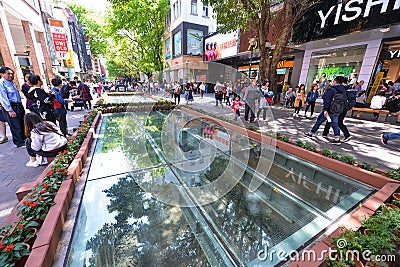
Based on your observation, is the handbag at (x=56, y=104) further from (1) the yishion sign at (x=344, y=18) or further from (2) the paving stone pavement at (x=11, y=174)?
(1) the yishion sign at (x=344, y=18)

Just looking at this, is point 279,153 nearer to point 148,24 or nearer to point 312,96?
point 312,96

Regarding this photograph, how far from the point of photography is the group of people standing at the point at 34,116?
318cm

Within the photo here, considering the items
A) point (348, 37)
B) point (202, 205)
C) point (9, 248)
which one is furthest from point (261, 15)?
point (9, 248)

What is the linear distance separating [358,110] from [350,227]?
936cm

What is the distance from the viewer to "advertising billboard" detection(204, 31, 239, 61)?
53.0 ft

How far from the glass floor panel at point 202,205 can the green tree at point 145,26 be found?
57.4 feet

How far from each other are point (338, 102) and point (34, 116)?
689 cm

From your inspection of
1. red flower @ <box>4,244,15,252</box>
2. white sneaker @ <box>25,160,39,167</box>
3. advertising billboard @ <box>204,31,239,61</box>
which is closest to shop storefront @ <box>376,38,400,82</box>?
advertising billboard @ <box>204,31,239,61</box>

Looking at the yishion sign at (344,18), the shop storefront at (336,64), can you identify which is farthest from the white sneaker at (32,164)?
the shop storefront at (336,64)

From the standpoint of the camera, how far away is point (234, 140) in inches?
208

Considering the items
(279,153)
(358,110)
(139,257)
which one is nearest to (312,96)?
(358,110)

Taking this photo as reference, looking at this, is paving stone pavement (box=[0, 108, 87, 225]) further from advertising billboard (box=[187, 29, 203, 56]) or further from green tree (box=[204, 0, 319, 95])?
advertising billboard (box=[187, 29, 203, 56])

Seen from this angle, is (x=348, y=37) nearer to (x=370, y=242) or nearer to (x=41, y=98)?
(x=370, y=242)

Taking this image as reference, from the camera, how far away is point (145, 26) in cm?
2017
